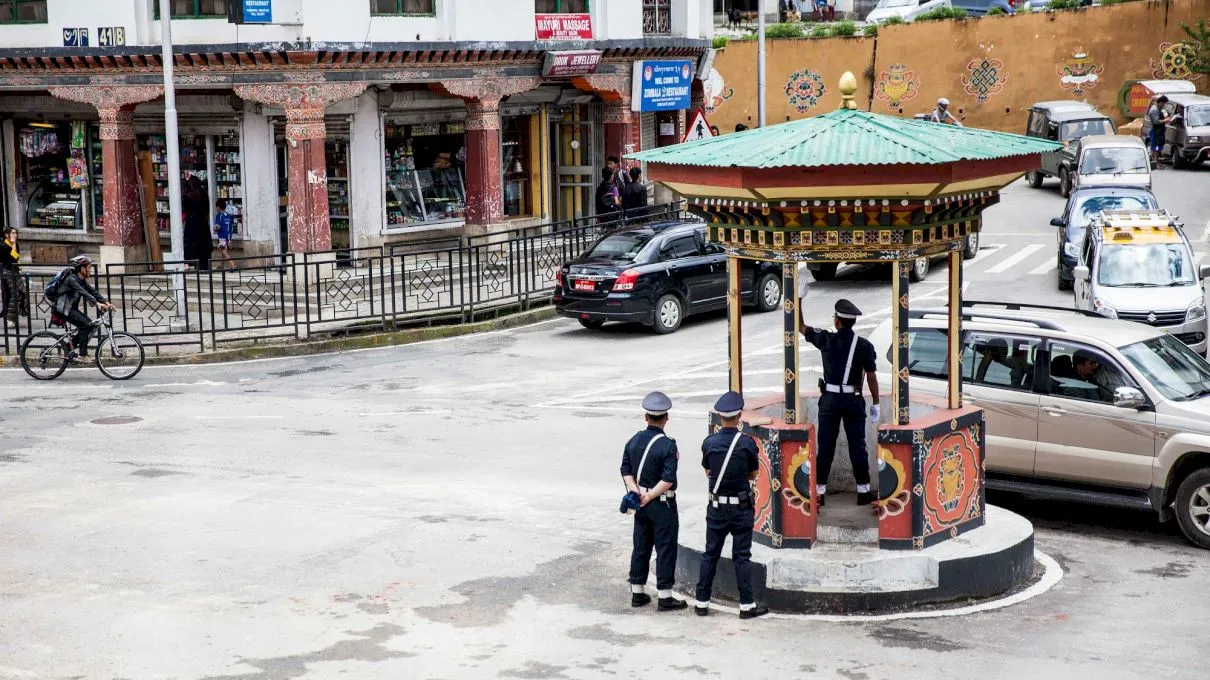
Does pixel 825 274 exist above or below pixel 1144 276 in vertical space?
below

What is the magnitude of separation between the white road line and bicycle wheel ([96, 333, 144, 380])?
15.9 metres

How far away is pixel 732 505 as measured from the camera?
1089 cm

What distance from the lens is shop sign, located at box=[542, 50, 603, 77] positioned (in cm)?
3178

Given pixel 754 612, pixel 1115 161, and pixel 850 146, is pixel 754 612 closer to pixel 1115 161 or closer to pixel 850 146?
pixel 850 146

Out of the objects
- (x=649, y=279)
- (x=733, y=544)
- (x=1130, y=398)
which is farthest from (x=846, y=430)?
(x=649, y=279)

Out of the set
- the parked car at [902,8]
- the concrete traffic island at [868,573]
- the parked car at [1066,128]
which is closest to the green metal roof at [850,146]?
the concrete traffic island at [868,573]

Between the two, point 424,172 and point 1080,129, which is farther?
point 1080,129

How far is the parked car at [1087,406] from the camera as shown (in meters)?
13.2

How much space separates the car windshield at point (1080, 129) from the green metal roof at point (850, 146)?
26.9 metres

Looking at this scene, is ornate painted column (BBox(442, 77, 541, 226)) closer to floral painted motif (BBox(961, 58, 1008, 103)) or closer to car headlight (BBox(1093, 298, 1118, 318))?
car headlight (BBox(1093, 298, 1118, 318))

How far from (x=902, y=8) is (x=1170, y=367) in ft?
137

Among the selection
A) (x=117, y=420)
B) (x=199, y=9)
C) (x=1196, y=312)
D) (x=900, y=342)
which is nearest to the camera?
(x=900, y=342)

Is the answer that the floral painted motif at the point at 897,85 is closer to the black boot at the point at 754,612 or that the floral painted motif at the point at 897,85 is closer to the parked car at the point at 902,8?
the parked car at the point at 902,8

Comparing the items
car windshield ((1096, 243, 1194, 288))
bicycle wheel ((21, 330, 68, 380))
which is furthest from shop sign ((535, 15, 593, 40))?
car windshield ((1096, 243, 1194, 288))
